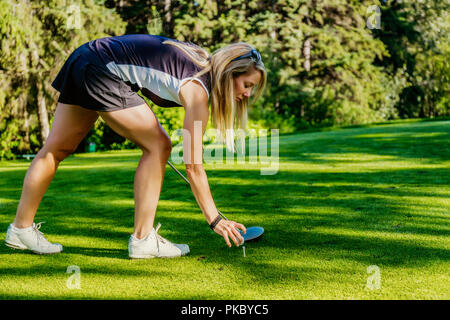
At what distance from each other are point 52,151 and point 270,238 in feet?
4.94

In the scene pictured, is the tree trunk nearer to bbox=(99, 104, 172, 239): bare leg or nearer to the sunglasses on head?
bbox=(99, 104, 172, 239): bare leg

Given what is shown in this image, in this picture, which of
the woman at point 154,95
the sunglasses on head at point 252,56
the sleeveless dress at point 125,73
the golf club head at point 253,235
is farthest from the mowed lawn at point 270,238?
the sunglasses on head at point 252,56

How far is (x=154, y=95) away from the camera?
300 centimetres

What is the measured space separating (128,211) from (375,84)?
24.3 metres

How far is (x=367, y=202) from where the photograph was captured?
4445 mm

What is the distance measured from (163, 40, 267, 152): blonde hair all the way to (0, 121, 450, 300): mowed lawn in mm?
743

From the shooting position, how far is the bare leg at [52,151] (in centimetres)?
316

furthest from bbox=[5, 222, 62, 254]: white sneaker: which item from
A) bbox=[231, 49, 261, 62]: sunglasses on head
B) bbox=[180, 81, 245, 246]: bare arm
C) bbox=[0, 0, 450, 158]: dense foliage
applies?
bbox=[0, 0, 450, 158]: dense foliage

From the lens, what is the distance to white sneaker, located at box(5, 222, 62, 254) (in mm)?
3201

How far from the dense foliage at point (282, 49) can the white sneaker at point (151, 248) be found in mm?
13535

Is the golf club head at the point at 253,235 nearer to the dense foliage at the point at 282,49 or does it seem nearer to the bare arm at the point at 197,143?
the bare arm at the point at 197,143

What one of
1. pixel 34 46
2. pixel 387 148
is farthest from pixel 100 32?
pixel 387 148

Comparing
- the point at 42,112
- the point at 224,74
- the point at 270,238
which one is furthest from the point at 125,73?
the point at 42,112
